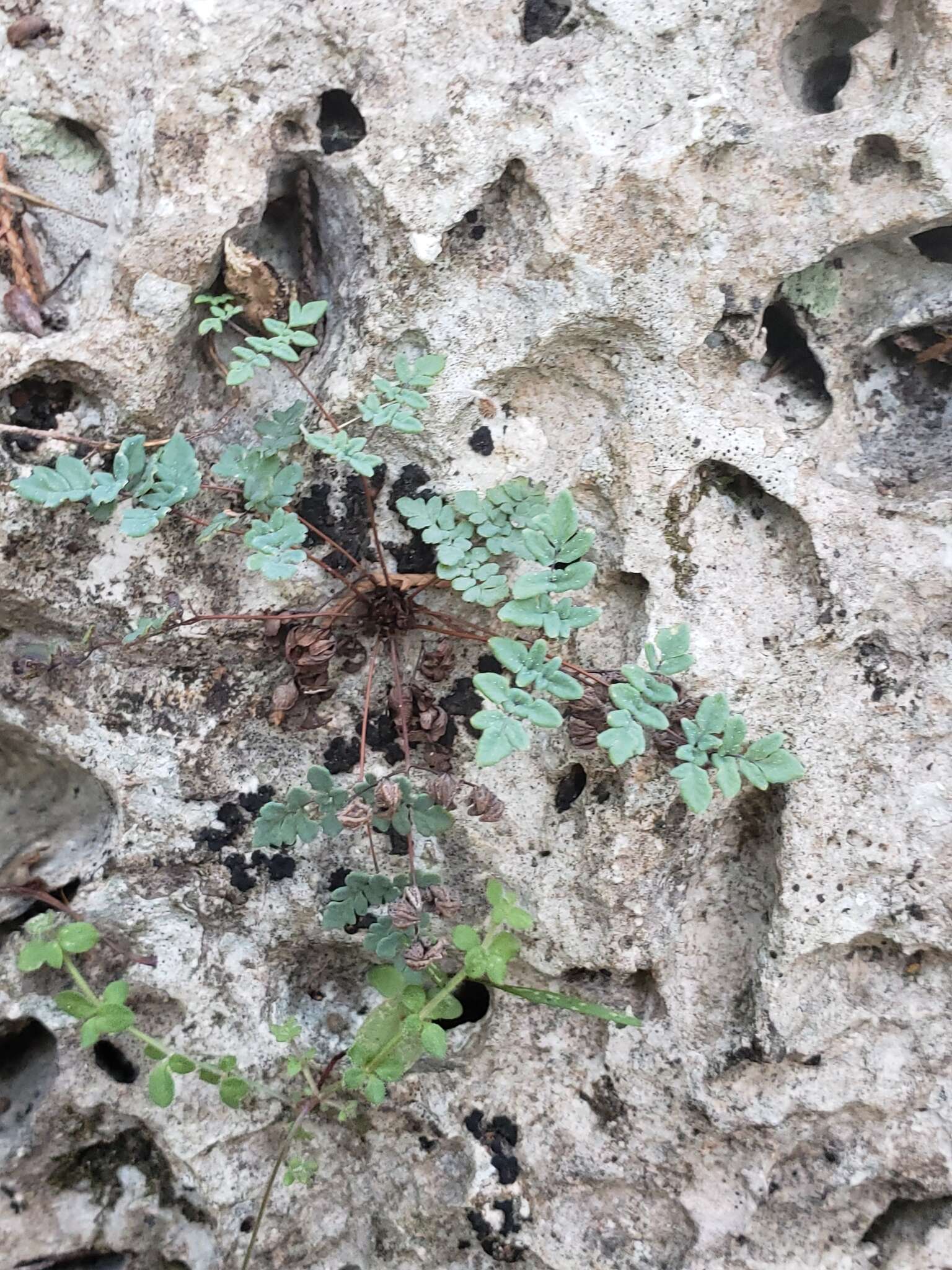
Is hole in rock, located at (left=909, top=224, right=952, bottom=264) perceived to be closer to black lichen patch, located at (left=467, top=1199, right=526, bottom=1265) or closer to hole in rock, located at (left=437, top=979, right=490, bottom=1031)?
hole in rock, located at (left=437, top=979, right=490, bottom=1031)

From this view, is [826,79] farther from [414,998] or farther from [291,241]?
[414,998]

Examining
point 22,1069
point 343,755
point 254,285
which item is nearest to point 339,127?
point 254,285

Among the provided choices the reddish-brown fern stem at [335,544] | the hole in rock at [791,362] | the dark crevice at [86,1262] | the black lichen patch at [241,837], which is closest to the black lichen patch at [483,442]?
the reddish-brown fern stem at [335,544]

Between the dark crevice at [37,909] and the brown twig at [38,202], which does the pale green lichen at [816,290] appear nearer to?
the brown twig at [38,202]

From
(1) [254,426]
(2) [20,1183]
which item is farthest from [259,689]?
(2) [20,1183]

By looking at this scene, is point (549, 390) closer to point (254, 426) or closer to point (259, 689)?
point (254, 426)
